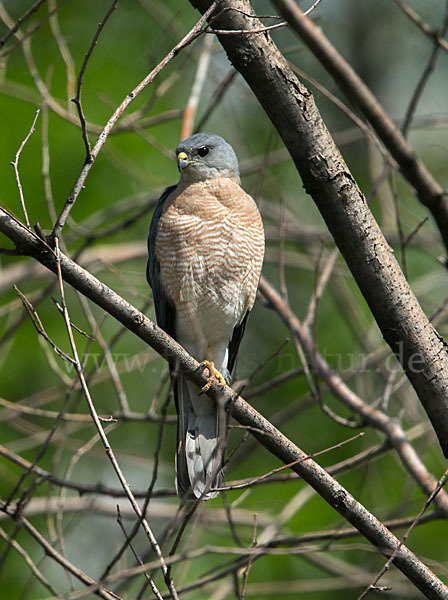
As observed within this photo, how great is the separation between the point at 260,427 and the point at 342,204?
87cm

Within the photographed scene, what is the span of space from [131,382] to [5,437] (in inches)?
49.1

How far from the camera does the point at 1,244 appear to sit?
5930 mm

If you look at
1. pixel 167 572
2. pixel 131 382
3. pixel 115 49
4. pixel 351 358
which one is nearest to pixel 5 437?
pixel 131 382

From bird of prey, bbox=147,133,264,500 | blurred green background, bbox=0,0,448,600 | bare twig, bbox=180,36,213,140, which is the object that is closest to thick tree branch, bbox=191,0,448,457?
bird of prey, bbox=147,133,264,500

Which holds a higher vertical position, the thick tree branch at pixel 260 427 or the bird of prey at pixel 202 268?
the bird of prey at pixel 202 268

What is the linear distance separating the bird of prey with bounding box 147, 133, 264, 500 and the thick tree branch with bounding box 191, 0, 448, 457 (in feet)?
3.68

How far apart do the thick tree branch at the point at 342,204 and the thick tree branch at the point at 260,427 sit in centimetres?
42

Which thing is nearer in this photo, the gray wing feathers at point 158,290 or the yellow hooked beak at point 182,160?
the gray wing feathers at point 158,290

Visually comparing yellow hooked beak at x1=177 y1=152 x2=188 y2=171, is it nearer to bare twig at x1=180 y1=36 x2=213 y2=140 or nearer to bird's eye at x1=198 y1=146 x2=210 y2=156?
bird's eye at x1=198 y1=146 x2=210 y2=156

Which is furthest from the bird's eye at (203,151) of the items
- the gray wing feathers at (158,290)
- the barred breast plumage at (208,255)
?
the gray wing feathers at (158,290)

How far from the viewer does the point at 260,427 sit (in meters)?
2.53

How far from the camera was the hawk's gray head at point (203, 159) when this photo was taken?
3.83m

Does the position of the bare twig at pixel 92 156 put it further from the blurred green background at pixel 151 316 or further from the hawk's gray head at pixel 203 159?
the blurred green background at pixel 151 316

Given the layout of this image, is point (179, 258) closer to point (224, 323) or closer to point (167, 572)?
point (224, 323)
